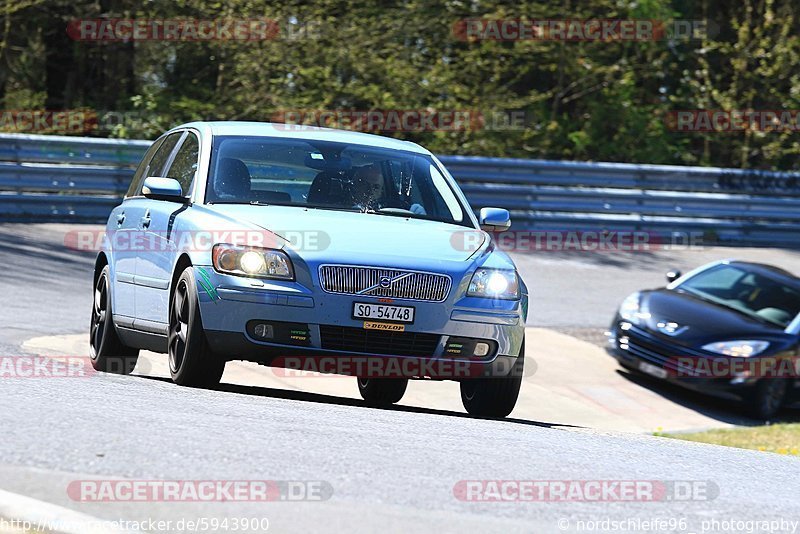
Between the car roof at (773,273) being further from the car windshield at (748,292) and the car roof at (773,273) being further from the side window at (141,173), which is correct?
the side window at (141,173)

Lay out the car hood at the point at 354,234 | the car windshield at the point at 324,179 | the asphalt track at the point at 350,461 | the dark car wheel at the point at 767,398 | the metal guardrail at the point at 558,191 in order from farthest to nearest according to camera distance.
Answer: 1. the metal guardrail at the point at 558,191
2. the dark car wheel at the point at 767,398
3. the car windshield at the point at 324,179
4. the car hood at the point at 354,234
5. the asphalt track at the point at 350,461

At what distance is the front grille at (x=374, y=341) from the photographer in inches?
303

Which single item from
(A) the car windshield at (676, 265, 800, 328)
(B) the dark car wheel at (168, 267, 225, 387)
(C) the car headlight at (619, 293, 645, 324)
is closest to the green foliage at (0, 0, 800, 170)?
(A) the car windshield at (676, 265, 800, 328)

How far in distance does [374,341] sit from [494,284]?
790mm

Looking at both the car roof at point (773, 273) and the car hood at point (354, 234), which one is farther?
the car roof at point (773, 273)

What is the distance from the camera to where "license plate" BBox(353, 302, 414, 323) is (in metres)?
7.67

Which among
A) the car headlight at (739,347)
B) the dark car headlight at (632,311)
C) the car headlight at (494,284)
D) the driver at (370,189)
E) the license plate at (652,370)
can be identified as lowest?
the license plate at (652,370)

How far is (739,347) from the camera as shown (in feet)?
44.6

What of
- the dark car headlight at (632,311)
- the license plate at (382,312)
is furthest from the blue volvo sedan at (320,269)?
the dark car headlight at (632,311)

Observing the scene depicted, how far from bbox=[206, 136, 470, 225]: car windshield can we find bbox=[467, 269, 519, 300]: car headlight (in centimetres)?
80

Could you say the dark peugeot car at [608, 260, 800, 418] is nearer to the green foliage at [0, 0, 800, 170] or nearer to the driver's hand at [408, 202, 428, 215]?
the driver's hand at [408, 202, 428, 215]

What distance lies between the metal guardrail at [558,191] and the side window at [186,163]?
963cm

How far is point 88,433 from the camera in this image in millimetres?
5754

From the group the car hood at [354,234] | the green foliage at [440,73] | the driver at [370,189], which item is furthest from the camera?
the green foliage at [440,73]
